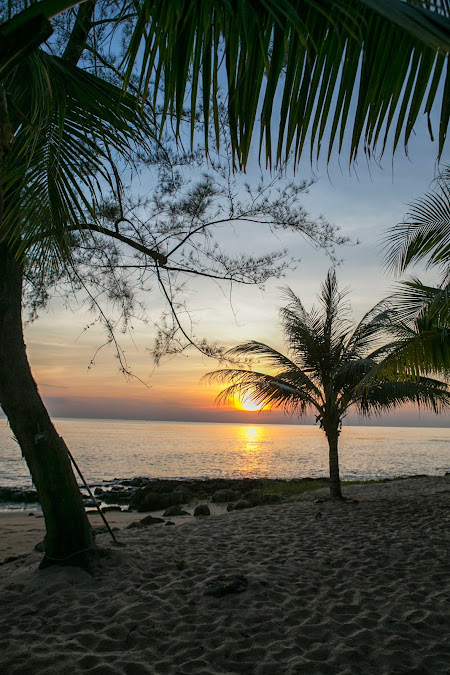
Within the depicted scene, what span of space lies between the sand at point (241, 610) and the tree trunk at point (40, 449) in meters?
0.28

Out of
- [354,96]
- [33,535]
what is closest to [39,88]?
[354,96]

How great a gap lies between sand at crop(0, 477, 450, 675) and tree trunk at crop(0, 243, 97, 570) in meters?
0.28

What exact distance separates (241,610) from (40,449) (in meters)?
2.73

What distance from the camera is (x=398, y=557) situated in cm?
570

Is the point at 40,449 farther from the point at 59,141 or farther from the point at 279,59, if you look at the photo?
the point at 279,59

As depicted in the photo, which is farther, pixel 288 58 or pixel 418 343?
pixel 418 343

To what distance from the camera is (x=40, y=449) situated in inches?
201

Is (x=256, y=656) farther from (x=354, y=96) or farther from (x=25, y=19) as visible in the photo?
(x=25, y=19)

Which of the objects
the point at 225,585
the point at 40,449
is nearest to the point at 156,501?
the point at 40,449

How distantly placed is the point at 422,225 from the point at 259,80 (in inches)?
261

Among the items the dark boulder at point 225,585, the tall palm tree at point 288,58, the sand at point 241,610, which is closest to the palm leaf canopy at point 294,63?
the tall palm tree at point 288,58

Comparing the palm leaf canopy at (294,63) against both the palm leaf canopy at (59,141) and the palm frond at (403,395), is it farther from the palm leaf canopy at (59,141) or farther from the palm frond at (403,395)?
the palm frond at (403,395)

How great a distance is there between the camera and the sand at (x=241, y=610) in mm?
3205

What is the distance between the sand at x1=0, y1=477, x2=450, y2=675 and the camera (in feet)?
10.5
